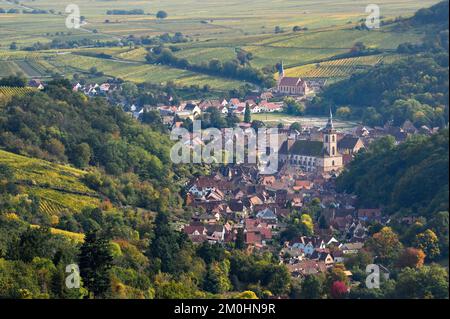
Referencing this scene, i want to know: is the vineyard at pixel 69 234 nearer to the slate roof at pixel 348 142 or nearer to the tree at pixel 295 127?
the slate roof at pixel 348 142

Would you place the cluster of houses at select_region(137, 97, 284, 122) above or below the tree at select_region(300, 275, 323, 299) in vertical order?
above

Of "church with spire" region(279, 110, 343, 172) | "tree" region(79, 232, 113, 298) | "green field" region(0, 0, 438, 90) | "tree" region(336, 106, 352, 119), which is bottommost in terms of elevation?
"tree" region(79, 232, 113, 298)

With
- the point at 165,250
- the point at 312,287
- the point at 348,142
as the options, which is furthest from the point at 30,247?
the point at 348,142

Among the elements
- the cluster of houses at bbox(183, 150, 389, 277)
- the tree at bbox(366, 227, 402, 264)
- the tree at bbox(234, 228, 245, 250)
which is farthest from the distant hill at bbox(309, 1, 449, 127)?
the tree at bbox(366, 227, 402, 264)

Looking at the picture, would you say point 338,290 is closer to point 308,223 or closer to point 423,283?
point 423,283

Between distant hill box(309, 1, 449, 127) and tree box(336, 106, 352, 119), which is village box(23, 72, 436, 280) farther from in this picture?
tree box(336, 106, 352, 119)
